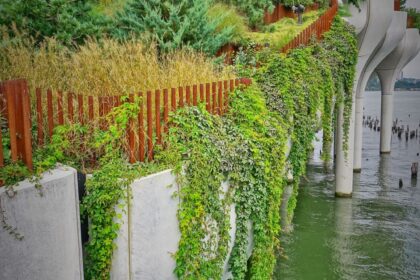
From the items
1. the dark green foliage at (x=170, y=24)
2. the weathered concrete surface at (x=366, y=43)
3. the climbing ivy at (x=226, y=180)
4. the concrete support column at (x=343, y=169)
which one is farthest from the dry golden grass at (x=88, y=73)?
the concrete support column at (x=343, y=169)

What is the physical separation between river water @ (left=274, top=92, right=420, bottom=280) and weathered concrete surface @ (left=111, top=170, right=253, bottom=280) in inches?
175

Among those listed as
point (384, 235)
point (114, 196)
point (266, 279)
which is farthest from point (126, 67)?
point (384, 235)

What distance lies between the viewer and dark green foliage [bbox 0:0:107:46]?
7.97 metres

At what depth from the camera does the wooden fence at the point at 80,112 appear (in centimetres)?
351

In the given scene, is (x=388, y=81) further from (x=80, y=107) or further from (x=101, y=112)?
(x=80, y=107)

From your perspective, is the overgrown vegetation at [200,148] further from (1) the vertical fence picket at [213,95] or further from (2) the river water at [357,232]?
(2) the river water at [357,232]

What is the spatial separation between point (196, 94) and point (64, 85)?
2.45 m

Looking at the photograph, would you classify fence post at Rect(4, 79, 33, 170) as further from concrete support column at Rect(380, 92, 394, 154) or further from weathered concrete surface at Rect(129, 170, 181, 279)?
concrete support column at Rect(380, 92, 394, 154)

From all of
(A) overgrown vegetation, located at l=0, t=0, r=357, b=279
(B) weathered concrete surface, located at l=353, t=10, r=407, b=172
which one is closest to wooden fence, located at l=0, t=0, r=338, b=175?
(A) overgrown vegetation, located at l=0, t=0, r=357, b=279

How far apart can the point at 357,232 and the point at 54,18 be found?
11.3m

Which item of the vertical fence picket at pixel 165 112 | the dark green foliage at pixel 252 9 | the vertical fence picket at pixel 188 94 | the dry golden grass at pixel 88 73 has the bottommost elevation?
the vertical fence picket at pixel 165 112

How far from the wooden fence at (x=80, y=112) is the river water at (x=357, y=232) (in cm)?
446

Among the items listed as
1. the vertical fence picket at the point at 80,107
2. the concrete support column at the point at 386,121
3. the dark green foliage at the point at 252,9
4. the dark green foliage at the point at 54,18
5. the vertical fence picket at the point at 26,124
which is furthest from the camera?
the concrete support column at the point at 386,121

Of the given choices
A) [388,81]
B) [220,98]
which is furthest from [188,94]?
[388,81]
